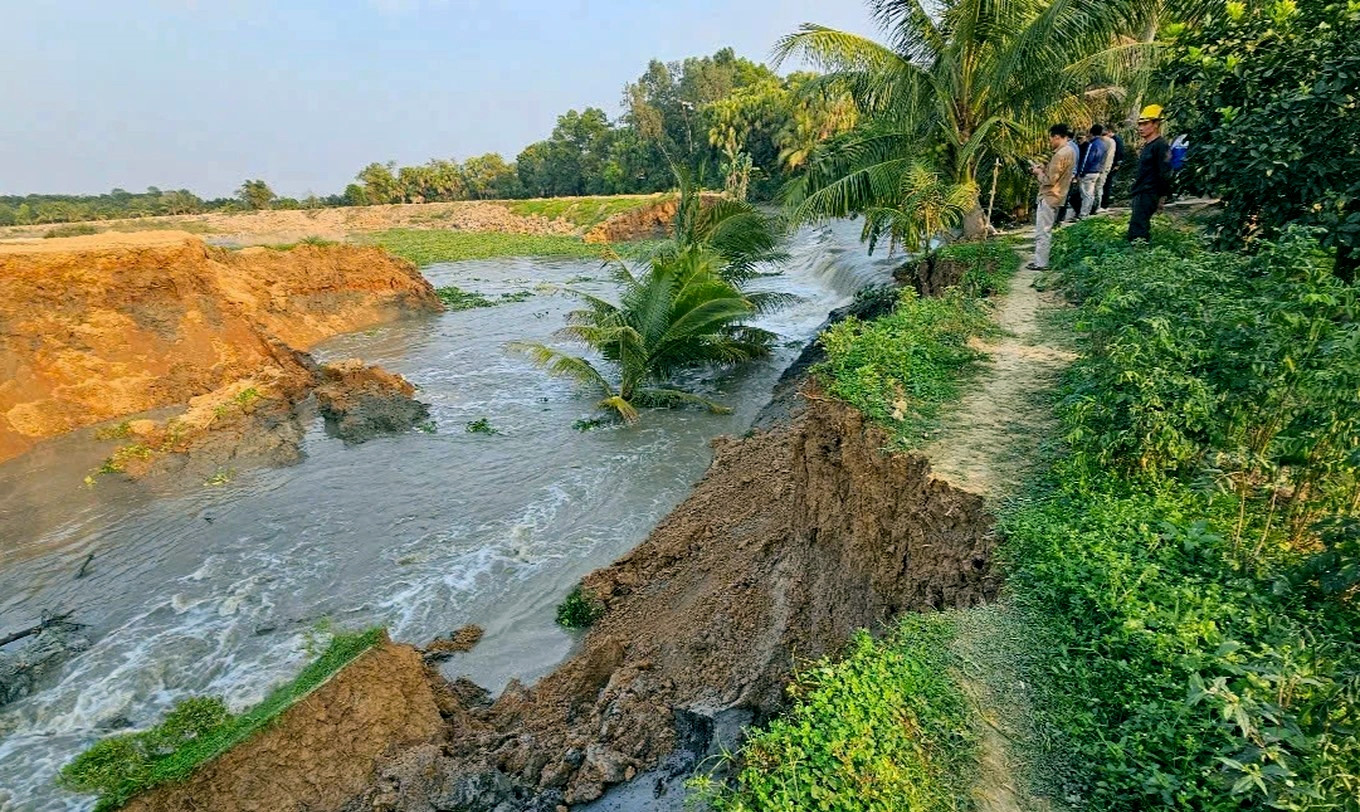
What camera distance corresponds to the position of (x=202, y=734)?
5.01 metres

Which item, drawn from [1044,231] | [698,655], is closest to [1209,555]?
[698,655]

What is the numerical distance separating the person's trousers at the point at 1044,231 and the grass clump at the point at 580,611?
26.8 ft

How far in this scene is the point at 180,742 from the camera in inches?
195

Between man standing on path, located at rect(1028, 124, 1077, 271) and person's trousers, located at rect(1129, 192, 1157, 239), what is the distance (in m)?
1.57

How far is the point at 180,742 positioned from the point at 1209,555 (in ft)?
22.2

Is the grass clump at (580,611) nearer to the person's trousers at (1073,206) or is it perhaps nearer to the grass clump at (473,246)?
the person's trousers at (1073,206)

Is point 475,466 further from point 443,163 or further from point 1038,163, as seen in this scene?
point 443,163

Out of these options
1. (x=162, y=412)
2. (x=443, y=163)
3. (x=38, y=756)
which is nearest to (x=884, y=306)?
(x=38, y=756)

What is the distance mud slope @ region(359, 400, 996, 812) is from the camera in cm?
421

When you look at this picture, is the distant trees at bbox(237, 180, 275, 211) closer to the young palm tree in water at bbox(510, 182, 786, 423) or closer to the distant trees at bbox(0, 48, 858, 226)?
the distant trees at bbox(0, 48, 858, 226)

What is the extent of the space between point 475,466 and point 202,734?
20.0ft

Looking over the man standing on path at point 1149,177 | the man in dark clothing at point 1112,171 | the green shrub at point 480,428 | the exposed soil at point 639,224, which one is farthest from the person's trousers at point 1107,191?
the exposed soil at point 639,224

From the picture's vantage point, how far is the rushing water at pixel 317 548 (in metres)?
6.27

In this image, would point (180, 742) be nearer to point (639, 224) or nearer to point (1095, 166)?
point (1095, 166)
